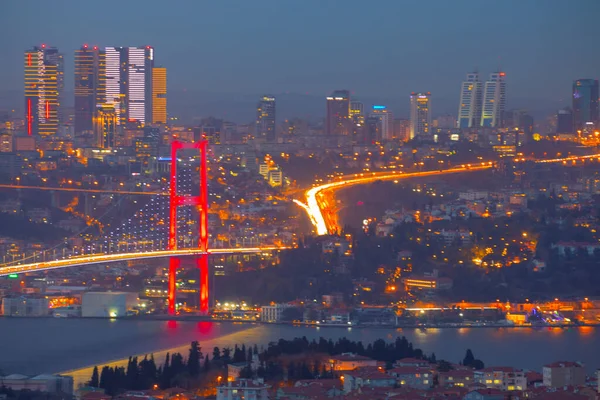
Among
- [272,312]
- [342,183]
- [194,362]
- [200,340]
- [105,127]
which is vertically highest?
[105,127]

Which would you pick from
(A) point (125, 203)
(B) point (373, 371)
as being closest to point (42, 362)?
(B) point (373, 371)

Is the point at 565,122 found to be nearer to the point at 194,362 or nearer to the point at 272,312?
the point at 272,312

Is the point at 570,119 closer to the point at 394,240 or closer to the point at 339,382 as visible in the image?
the point at 394,240

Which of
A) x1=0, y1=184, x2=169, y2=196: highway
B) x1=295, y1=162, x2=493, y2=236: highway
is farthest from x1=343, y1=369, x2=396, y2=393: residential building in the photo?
x1=0, y1=184, x2=169, y2=196: highway

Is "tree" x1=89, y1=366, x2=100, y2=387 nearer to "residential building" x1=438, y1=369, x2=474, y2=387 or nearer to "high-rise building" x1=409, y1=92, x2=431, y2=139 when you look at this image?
"residential building" x1=438, y1=369, x2=474, y2=387

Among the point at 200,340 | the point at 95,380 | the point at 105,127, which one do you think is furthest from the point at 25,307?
the point at 105,127
